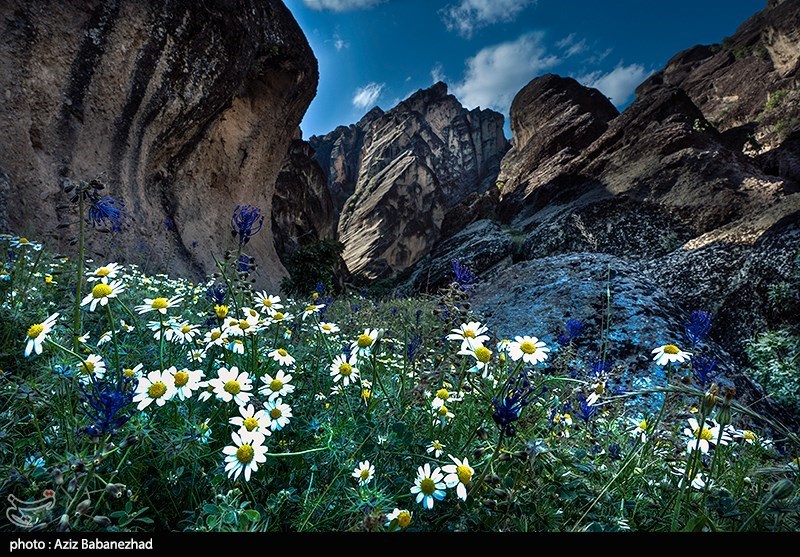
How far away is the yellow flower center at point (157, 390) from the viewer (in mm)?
1286

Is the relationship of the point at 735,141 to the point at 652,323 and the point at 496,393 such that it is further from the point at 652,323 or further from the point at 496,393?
the point at 496,393

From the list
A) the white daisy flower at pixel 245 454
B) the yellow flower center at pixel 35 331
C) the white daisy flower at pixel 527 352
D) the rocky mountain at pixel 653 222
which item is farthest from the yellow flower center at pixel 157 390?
the rocky mountain at pixel 653 222

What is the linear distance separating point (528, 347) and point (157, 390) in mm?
1411

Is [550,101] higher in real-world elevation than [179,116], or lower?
higher

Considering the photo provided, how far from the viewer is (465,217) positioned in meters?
26.2

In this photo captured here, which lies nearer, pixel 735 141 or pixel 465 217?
pixel 735 141

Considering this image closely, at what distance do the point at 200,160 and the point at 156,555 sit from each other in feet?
48.8

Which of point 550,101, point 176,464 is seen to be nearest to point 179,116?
point 176,464

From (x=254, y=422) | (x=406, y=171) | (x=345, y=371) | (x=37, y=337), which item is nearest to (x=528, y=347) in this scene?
(x=345, y=371)

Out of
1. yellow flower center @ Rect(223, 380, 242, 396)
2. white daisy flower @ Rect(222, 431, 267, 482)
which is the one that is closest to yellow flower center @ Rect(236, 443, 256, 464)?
white daisy flower @ Rect(222, 431, 267, 482)

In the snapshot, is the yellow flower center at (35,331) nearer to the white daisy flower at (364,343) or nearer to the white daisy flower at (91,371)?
the white daisy flower at (91,371)

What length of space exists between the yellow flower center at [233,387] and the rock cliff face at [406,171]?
3990 centimetres

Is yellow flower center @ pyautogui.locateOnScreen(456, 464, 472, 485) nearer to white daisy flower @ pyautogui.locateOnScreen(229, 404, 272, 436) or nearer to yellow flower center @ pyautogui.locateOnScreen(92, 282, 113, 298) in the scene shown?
white daisy flower @ pyautogui.locateOnScreen(229, 404, 272, 436)

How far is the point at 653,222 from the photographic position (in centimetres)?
1001
